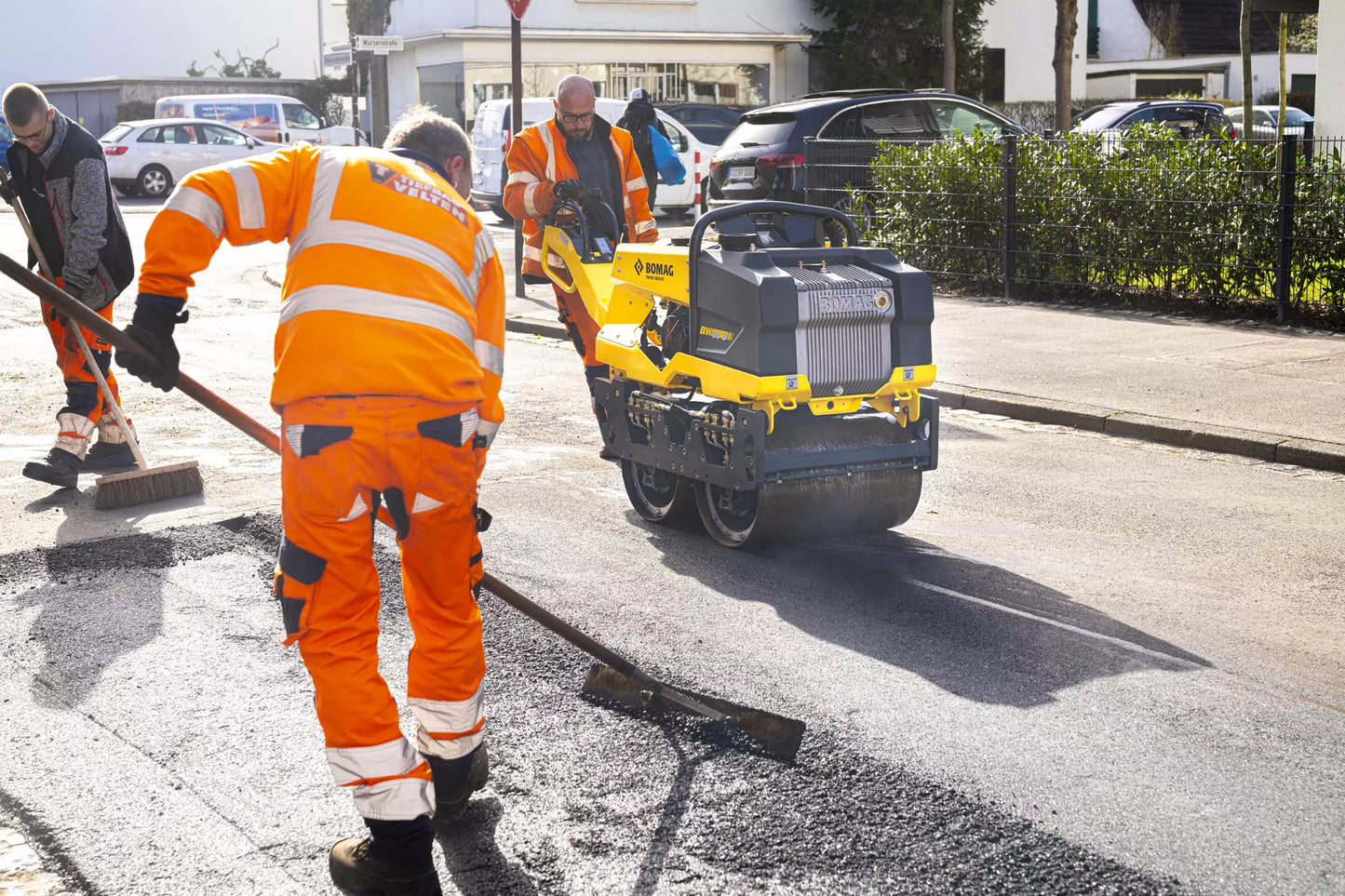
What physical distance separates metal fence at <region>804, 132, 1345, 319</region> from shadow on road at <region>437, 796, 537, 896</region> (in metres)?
9.31

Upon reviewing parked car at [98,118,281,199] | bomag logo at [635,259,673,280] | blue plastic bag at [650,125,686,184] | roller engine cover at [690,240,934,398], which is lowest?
roller engine cover at [690,240,934,398]

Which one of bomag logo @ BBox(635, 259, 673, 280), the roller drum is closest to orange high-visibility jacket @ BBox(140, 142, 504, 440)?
the roller drum

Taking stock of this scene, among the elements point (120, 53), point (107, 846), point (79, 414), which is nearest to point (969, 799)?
point (107, 846)

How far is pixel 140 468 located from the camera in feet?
23.7

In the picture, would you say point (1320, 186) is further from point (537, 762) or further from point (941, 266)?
point (537, 762)

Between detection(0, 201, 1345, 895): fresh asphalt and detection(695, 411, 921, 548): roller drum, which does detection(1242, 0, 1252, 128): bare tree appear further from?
detection(695, 411, 921, 548): roller drum

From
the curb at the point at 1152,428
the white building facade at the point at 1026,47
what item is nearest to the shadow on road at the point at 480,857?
the curb at the point at 1152,428

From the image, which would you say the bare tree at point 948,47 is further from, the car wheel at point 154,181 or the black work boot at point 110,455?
the black work boot at point 110,455

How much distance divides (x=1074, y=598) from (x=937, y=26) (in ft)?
107

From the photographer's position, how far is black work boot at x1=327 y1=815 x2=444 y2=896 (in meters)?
3.29

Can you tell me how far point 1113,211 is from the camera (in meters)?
12.5

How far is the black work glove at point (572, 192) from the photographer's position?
7.29 meters

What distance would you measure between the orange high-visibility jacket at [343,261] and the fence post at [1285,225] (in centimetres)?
936

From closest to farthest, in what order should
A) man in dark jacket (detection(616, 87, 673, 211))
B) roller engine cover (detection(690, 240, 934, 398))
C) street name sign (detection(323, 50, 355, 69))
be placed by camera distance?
roller engine cover (detection(690, 240, 934, 398)) → man in dark jacket (detection(616, 87, 673, 211)) → street name sign (detection(323, 50, 355, 69))
